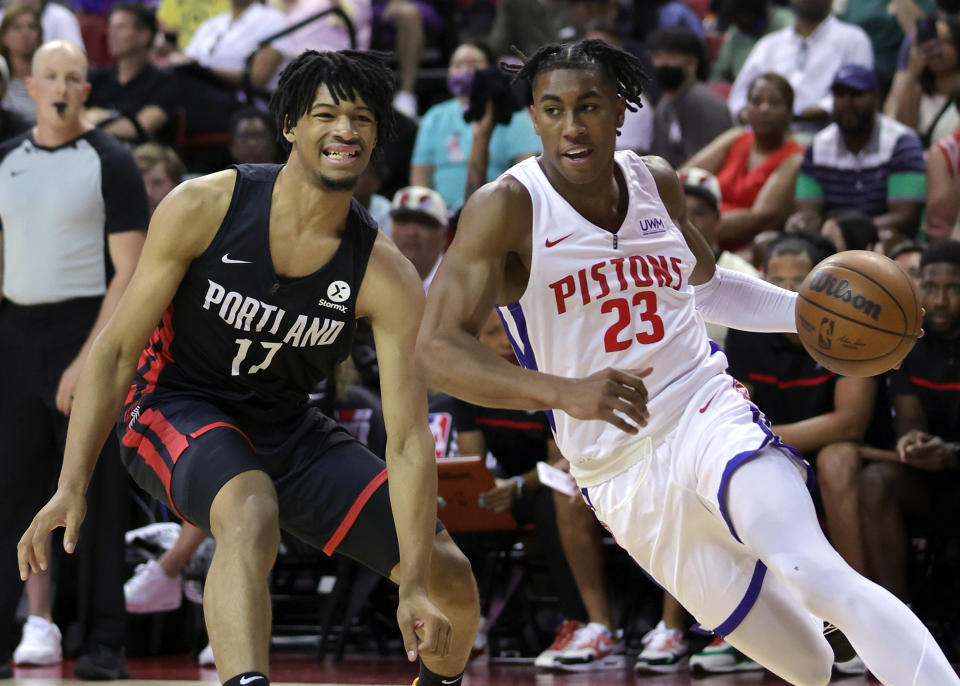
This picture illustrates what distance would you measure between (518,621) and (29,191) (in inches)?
124

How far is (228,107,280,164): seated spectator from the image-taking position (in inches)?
329

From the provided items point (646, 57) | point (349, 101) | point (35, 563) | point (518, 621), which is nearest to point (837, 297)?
point (349, 101)

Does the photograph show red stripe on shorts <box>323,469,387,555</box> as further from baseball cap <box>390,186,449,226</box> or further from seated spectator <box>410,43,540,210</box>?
seated spectator <box>410,43,540,210</box>

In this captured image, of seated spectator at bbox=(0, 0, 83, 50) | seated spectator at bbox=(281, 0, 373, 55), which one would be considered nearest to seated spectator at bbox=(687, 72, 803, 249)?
seated spectator at bbox=(281, 0, 373, 55)

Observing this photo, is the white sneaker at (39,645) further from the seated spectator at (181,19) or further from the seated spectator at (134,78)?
the seated spectator at (181,19)

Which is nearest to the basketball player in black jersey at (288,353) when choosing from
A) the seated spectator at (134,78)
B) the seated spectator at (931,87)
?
the seated spectator at (931,87)

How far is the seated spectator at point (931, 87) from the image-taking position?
8.09 m

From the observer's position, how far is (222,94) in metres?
9.62

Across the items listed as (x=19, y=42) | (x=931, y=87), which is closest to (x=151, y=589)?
(x=19, y=42)

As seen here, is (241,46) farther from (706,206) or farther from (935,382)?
(935,382)

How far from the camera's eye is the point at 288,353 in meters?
4.17

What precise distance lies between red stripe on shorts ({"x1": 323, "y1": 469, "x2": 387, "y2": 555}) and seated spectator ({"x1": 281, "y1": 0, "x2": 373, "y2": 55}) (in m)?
5.91

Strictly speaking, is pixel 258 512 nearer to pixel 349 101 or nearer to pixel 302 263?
pixel 302 263

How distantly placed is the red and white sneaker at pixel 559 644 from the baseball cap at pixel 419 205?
2.54 metres
